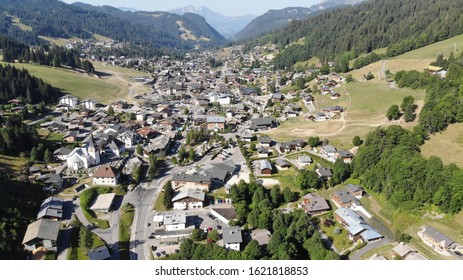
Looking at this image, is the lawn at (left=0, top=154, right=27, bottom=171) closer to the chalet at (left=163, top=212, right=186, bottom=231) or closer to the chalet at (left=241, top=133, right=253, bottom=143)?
the chalet at (left=163, top=212, right=186, bottom=231)

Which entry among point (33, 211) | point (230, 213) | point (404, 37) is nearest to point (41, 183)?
point (33, 211)

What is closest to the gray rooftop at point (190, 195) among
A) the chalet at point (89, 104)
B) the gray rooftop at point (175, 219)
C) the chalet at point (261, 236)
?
the gray rooftop at point (175, 219)

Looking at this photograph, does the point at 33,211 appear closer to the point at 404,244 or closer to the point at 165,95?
the point at 404,244

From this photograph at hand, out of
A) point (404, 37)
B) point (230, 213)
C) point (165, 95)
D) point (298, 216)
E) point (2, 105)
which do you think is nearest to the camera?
point (298, 216)

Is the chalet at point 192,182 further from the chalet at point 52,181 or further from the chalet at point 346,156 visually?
the chalet at point 346,156

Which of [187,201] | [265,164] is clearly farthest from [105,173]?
[265,164]

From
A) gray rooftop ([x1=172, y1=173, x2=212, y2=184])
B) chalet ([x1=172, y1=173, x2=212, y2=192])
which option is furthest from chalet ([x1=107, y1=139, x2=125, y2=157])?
chalet ([x1=172, y1=173, x2=212, y2=192])

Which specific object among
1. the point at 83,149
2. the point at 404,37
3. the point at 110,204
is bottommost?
the point at 110,204
